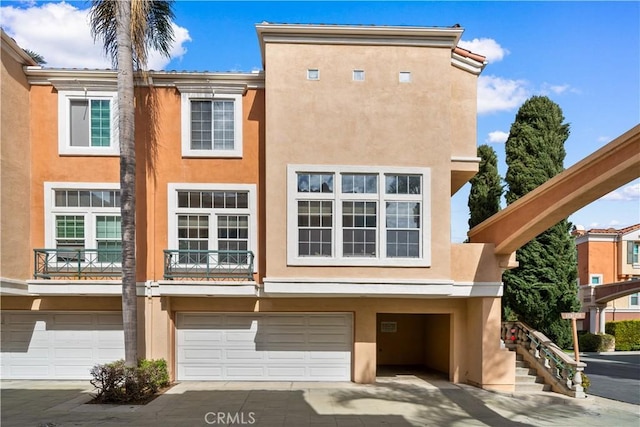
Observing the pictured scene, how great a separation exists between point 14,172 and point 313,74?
27.0 feet

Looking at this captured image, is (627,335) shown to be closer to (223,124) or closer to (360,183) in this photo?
(360,183)

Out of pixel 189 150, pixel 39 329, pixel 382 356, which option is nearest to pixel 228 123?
pixel 189 150

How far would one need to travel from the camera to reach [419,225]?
10.6 m

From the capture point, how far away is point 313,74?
1063 cm

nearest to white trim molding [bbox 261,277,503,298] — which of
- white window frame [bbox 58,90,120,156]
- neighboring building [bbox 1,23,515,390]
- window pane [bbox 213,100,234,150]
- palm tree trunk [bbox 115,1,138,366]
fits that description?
neighboring building [bbox 1,23,515,390]

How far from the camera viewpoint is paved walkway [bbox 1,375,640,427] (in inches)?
334

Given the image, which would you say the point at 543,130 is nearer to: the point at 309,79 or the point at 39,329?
the point at 309,79

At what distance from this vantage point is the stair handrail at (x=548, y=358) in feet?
35.4

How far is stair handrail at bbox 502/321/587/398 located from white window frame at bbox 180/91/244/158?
32.8ft

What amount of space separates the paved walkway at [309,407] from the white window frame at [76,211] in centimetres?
394

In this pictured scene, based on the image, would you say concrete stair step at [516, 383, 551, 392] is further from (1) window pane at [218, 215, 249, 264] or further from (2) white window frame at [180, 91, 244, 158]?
(2) white window frame at [180, 91, 244, 158]

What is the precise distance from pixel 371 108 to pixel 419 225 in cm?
322

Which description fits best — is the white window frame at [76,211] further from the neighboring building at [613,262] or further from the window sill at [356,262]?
the neighboring building at [613,262]

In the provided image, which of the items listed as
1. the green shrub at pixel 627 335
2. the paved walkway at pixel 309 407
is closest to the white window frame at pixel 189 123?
the paved walkway at pixel 309 407
